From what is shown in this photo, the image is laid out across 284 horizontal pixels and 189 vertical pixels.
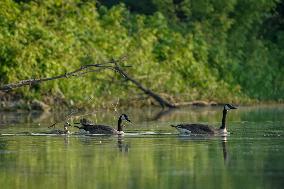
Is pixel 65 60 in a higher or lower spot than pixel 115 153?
higher

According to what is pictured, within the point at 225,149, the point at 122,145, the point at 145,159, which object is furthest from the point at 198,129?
the point at 145,159

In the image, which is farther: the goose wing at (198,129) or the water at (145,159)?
the goose wing at (198,129)

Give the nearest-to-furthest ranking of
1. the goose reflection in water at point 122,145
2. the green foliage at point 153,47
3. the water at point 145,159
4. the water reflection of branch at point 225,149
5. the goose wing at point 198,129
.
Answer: the water at point 145,159, the water reflection of branch at point 225,149, the goose reflection in water at point 122,145, the goose wing at point 198,129, the green foliage at point 153,47

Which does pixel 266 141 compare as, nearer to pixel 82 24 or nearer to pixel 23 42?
pixel 23 42

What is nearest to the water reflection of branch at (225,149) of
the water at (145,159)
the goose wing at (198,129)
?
the water at (145,159)

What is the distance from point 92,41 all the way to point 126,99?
3669 mm

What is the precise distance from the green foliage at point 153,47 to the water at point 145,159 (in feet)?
30.9

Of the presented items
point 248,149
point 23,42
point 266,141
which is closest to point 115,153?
point 248,149

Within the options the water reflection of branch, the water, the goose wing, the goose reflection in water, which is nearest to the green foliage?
the water

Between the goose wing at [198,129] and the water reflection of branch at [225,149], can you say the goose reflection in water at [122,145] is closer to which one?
the goose wing at [198,129]

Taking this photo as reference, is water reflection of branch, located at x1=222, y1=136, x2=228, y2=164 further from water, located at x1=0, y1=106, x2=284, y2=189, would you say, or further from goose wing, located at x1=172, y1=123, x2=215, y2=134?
goose wing, located at x1=172, y1=123, x2=215, y2=134

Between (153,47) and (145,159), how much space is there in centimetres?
2726

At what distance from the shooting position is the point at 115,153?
20.3 meters

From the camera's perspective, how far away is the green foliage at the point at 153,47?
1490 inches
